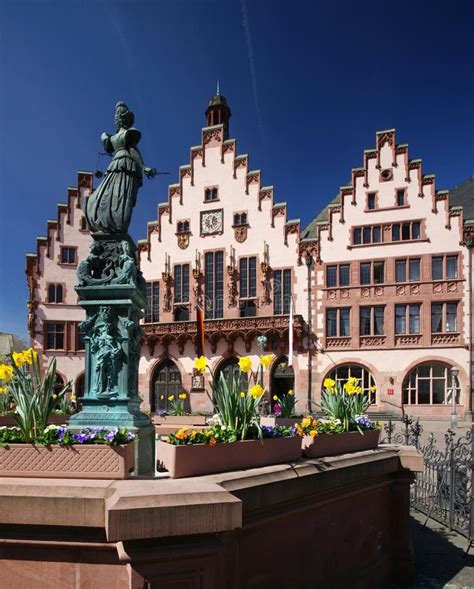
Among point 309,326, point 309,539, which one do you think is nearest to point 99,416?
point 309,539

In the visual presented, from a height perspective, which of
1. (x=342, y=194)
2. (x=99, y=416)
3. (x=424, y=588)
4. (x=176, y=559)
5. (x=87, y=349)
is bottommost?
(x=424, y=588)

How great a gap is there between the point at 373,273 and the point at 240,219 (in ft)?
32.4

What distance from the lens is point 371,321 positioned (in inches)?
1289

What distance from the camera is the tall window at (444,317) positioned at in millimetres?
31156

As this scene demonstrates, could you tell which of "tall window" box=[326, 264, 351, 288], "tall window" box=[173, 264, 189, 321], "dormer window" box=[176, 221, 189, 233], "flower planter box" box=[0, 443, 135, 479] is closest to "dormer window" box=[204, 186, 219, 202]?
"dormer window" box=[176, 221, 189, 233]

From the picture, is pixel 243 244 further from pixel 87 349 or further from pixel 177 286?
pixel 87 349

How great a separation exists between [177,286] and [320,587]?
33.1 m

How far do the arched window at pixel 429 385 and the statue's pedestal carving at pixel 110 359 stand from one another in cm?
2761

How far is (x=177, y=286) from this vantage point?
37.6 m

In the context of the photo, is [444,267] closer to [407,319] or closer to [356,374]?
[407,319]

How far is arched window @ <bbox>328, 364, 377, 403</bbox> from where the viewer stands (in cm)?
3266

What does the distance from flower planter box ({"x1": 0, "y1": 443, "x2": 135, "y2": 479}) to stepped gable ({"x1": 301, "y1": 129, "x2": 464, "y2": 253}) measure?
3108 centimetres

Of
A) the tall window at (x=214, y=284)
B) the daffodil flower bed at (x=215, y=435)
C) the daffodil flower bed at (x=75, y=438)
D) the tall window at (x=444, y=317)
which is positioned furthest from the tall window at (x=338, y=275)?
the daffodil flower bed at (x=75, y=438)

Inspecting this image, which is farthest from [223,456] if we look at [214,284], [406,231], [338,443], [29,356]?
[214,284]
